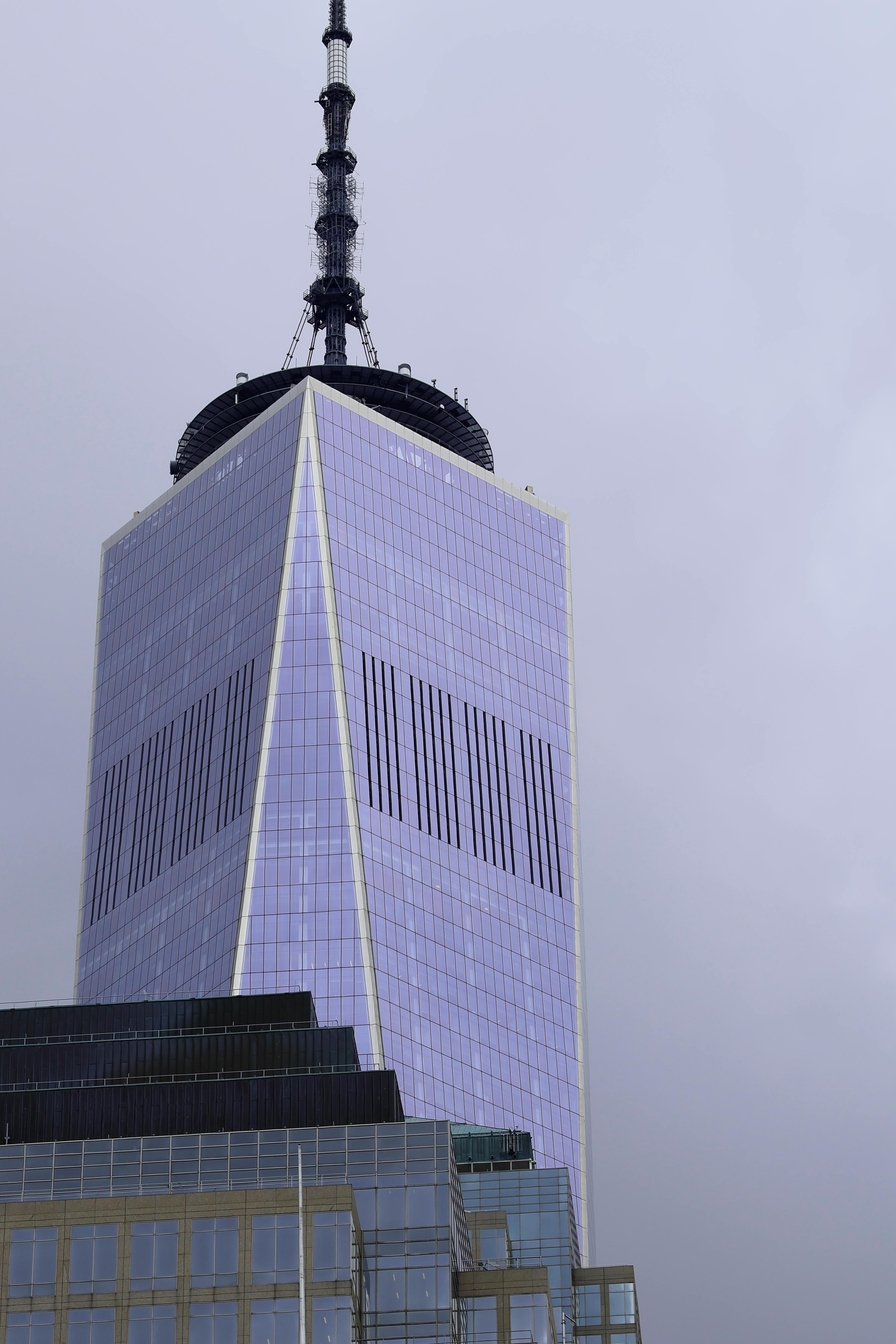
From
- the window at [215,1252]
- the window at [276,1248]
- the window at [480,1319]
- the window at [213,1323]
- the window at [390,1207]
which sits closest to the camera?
the window at [213,1323]

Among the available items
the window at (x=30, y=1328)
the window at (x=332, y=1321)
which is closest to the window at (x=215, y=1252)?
the window at (x=332, y=1321)

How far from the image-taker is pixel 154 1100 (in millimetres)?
124000

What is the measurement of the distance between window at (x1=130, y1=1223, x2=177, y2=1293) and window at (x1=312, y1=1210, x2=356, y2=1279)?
631cm

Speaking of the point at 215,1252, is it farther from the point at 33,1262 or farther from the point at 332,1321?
the point at 33,1262

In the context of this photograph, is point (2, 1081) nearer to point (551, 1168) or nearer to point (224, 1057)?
point (224, 1057)

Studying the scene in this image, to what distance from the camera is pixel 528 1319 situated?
388 ft

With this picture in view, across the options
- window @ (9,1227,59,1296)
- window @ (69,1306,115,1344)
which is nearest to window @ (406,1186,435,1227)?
window @ (69,1306,115,1344)

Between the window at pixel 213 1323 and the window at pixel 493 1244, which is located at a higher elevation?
the window at pixel 493 1244

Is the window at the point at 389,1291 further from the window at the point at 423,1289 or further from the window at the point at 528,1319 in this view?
the window at the point at 528,1319

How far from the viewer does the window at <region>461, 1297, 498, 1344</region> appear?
4594 inches

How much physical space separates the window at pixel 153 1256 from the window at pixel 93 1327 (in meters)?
1.57

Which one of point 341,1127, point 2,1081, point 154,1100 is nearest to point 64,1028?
point 2,1081

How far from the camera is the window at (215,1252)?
108062mm

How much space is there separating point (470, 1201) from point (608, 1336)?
12.0m
